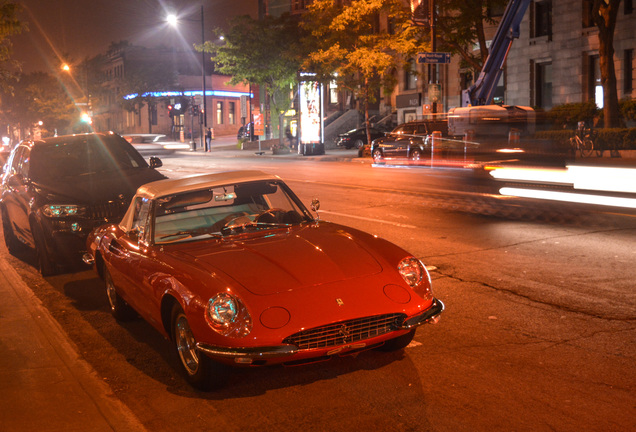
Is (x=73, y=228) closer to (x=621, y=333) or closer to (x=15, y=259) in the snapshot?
(x=15, y=259)

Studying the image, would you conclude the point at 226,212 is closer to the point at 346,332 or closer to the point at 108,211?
the point at 346,332

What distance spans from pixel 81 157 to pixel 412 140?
65.7ft

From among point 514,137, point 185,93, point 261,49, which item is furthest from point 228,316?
point 185,93

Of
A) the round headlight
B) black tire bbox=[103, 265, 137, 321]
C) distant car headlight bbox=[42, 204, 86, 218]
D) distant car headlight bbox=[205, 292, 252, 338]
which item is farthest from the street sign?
distant car headlight bbox=[205, 292, 252, 338]

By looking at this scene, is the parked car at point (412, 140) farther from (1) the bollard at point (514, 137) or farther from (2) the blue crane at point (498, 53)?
(1) the bollard at point (514, 137)

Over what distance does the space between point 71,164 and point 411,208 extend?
22.3 ft

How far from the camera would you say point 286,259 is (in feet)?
17.3

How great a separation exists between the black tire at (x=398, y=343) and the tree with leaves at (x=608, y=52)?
28656mm

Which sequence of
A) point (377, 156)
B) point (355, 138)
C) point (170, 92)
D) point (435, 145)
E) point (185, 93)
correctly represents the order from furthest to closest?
1. point (185, 93)
2. point (170, 92)
3. point (355, 138)
4. point (377, 156)
5. point (435, 145)

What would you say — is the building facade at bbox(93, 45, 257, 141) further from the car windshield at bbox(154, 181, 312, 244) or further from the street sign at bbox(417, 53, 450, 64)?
the car windshield at bbox(154, 181, 312, 244)

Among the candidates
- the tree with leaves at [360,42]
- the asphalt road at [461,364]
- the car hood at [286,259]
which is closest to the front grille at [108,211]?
the asphalt road at [461,364]

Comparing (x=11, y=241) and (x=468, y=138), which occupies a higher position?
(x=468, y=138)

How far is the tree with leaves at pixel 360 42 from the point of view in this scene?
3425 cm

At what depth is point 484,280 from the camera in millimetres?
8023
